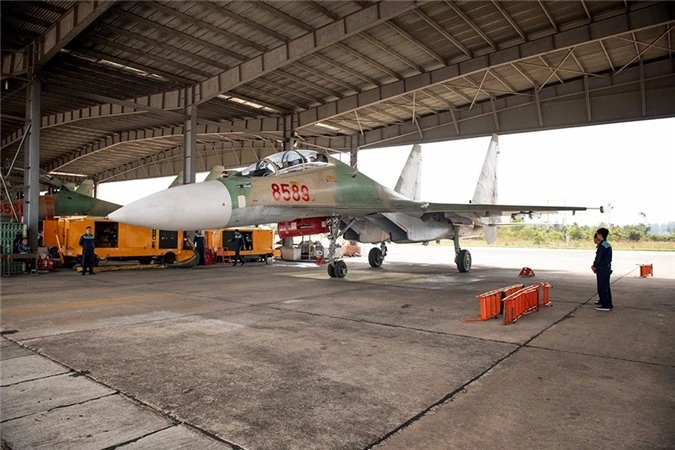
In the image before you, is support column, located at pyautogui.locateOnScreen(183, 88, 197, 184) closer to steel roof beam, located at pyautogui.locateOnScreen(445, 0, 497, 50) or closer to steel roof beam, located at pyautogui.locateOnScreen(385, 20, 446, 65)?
steel roof beam, located at pyautogui.locateOnScreen(385, 20, 446, 65)

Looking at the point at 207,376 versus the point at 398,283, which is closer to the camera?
the point at 207,376

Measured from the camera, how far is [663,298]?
26.0 feet

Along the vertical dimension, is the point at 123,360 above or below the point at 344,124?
below

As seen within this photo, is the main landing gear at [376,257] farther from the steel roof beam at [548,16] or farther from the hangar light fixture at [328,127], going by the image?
the hangar light fixture at [328,127]

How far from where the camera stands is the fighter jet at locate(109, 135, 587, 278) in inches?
281

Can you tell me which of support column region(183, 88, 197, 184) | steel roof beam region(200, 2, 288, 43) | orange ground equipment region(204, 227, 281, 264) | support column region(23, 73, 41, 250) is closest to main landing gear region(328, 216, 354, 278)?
steel roof beam region(200, 2, 288, 43)

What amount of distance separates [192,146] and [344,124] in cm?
853

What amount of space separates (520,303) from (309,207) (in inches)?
194

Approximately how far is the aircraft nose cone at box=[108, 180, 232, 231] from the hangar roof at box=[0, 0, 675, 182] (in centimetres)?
681

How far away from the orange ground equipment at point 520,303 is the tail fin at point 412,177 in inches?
390

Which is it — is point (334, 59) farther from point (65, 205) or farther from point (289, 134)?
point (65, 205)

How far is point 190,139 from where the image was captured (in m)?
17.6

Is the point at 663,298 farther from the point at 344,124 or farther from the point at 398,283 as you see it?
the point at 344,124

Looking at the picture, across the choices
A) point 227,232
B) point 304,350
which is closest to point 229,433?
point 304,350
